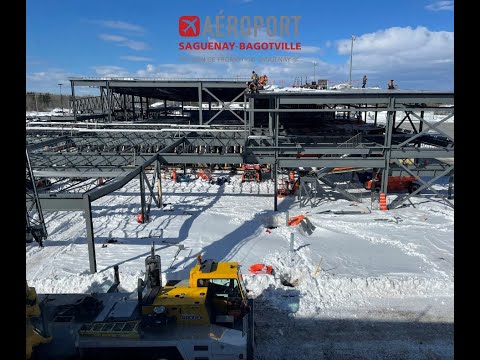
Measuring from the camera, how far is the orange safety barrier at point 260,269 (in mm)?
12078

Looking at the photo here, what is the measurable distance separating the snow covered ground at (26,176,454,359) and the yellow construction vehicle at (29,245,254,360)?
4.17ft

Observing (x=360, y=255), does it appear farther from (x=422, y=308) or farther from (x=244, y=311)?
(x=244, y=311)

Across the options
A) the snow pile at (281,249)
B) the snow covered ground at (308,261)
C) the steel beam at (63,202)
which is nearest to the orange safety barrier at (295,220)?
the snow pile at (281,249)

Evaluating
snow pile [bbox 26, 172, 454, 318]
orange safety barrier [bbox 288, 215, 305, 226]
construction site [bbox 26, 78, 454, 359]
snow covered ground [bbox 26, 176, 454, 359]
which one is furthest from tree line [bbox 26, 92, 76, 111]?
orange safety barrier [bbox 288, 215, 305, 226]

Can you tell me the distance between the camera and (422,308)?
1019 cm

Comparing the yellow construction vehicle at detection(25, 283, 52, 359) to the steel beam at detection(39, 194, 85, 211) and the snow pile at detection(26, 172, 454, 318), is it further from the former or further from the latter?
the steel beam at detection(39, 194, 85, 211)

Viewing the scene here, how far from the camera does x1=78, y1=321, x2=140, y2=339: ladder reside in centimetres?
745

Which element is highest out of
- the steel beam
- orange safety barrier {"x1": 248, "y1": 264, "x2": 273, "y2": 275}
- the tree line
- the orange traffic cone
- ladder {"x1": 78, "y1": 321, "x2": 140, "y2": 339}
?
the tree line

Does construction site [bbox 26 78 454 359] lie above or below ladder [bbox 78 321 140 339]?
above

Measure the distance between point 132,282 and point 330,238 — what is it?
8.22 metres
